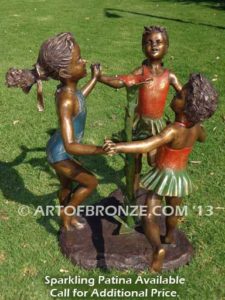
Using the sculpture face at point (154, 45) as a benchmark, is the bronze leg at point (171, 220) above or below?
below

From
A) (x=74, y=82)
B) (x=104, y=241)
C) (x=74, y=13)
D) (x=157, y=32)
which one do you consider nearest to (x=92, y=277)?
(x=104, y=241)

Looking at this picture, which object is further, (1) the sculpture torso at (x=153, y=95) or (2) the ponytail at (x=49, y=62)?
(1) the sculpture torso at (x=153, y=95)

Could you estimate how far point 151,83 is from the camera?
4113mm

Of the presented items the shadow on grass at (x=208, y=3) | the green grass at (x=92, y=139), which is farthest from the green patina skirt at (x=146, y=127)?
the shadow on grass at (x=208, y=3)

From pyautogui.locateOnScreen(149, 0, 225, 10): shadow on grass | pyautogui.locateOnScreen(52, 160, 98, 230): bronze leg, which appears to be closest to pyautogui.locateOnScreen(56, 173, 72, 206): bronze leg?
pyautogui.locateOnScreen(52, 160, 98, 230): bronze leg

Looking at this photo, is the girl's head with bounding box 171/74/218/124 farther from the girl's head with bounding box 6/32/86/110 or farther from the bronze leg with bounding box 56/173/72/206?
the bronze leg with bounding box 56/173/72/206

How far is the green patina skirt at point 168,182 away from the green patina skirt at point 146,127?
2.35 feet

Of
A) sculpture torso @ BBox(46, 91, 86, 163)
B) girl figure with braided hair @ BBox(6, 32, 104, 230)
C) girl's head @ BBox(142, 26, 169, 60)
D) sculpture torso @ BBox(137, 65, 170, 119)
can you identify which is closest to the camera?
girl figure with braided hair @ BBox(6, 32, 104, 230)

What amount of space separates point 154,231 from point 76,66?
1402mm

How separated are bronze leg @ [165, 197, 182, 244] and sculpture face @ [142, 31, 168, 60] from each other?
1210mm

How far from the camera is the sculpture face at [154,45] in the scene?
3.95 metres

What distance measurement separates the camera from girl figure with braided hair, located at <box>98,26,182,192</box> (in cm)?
398

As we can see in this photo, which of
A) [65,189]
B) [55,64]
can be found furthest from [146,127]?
[55,64]

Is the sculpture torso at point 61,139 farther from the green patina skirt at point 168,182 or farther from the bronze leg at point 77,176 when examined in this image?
the green patina skirt at point 168,182
